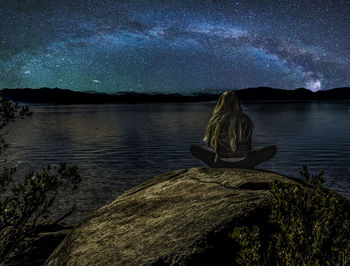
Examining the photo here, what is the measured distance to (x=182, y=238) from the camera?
3.72 metres

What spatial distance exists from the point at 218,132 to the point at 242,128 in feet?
1.97

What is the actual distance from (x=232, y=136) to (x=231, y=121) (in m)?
0.38

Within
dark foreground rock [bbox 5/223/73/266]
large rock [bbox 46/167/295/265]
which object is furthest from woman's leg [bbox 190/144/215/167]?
dark foreground rock [bbox 5/223/73/266]

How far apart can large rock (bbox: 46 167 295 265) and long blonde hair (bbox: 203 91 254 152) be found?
183 centimetres

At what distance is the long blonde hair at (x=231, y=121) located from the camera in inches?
286

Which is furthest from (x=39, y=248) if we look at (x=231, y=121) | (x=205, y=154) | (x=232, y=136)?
(x=231, y=121)

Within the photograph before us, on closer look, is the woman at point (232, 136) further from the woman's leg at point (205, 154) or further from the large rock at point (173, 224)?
the large rock at point (173, 224)

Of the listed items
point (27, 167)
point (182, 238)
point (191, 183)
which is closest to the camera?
point (182, 238)

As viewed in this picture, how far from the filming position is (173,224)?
13.3ft

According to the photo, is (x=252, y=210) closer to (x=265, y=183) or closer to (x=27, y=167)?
(x=265, y=183)

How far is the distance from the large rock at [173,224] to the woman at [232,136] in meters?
1.85

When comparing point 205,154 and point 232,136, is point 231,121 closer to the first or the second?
point 232,136

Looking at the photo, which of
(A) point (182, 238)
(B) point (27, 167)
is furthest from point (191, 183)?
(B) point (27, 167)

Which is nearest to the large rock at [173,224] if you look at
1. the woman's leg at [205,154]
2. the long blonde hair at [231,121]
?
the long blonde hair at [231,121]
